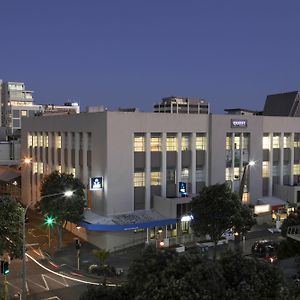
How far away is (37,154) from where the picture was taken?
67.8 meters

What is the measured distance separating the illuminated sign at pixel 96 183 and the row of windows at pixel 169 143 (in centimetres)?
552

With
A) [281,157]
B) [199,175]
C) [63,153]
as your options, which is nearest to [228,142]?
[199,175]

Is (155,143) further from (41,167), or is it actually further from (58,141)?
(41,167)

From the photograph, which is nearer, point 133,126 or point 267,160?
point 133,126

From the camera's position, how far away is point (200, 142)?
55594mm

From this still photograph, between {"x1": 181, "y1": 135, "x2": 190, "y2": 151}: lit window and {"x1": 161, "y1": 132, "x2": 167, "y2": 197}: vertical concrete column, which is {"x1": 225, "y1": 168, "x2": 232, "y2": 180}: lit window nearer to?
{"x1": 181, "y1": 135, "x2": 190, "y2": 151}: lit window

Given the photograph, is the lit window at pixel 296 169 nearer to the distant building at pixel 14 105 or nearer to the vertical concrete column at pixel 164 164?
the vertical concrete column at pixel 164 164

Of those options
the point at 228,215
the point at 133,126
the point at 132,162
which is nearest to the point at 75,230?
the point at 132,162

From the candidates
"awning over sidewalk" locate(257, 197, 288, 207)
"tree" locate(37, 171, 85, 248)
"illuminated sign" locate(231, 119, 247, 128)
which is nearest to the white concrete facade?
"illuminated sign" locate(231, 119, 247, 128)

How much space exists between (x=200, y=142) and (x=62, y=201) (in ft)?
62.2

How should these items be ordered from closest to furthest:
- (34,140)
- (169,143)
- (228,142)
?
1. (169,143)
2. (228,142)
3. (34,140)

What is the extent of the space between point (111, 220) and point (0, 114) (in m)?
153

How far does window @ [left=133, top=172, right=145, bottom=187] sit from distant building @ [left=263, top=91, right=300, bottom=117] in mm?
34691

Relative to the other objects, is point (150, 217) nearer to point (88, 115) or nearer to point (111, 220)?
point (111, 220)
